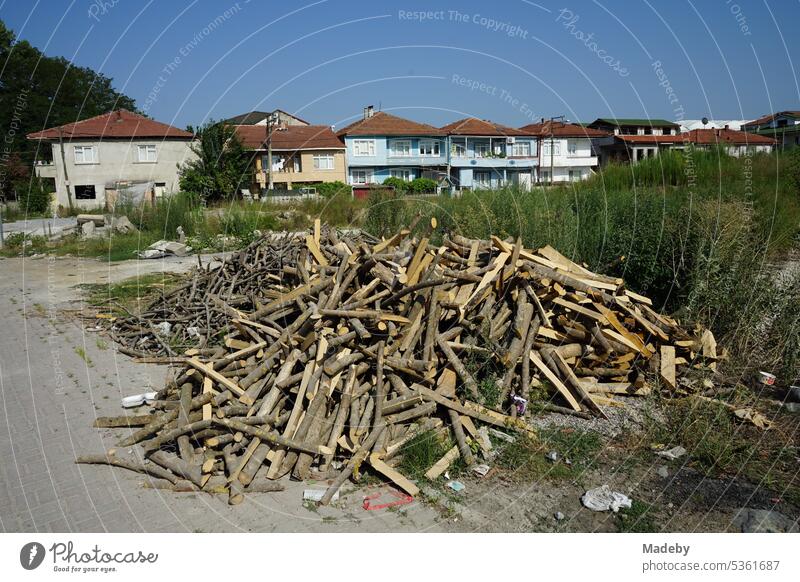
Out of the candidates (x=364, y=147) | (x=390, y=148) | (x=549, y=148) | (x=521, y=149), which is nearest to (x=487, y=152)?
(x=521, y=149)

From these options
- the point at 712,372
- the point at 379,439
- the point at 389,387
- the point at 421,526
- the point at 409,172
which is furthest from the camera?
the point at 409,172

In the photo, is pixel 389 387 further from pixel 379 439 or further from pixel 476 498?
pixel 476 498

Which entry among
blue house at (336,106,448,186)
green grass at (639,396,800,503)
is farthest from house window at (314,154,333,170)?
green grass at (639,396,800,503)

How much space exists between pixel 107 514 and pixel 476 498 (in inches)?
115

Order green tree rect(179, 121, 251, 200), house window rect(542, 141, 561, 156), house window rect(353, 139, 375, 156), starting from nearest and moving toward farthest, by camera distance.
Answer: green tree rect(179, 121, 251, 200), house window rect(353, 139, 375, 156), house window rect(542, 141, 561, 156)

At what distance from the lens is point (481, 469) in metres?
5.36

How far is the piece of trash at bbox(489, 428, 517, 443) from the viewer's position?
5.77m

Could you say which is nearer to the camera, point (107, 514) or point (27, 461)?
point (107, 514)

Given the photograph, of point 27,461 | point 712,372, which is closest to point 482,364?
point 712,372

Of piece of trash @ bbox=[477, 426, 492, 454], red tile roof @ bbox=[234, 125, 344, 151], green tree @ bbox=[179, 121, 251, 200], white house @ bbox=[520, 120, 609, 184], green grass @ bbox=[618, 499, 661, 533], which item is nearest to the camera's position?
green grass @ bbox=[618, 499, 661, 533]

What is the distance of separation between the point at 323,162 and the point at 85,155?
16.4 metres

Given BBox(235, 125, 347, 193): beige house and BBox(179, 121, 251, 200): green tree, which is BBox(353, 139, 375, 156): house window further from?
BBox(179, 121, 251, 200): green tree

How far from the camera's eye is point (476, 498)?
5.03 metres

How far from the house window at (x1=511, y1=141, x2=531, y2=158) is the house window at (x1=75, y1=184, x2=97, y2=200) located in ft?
98.0
